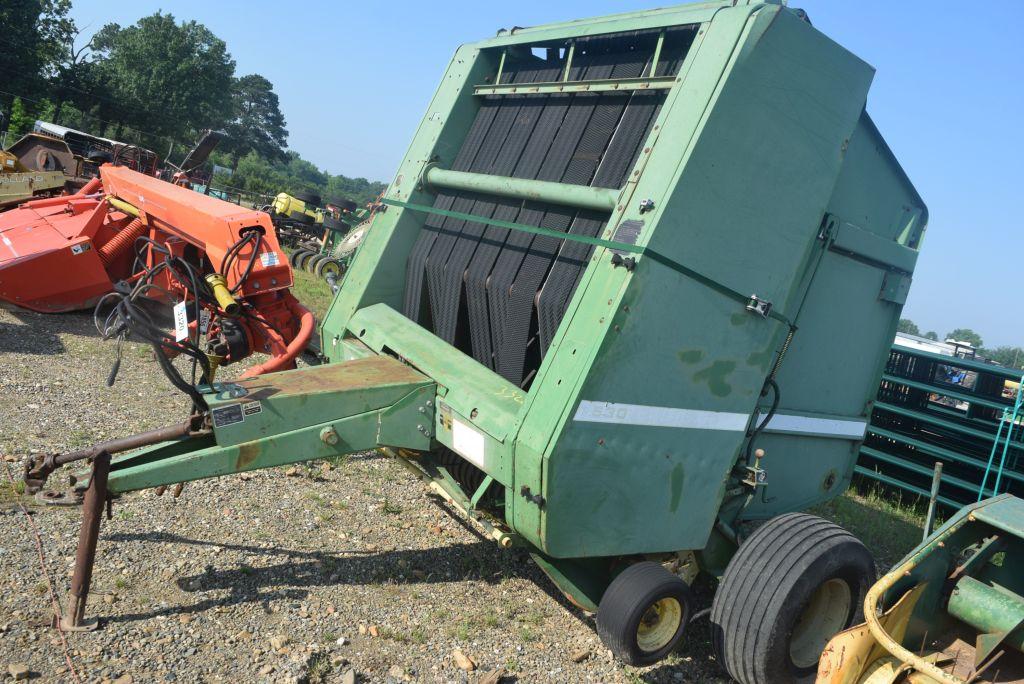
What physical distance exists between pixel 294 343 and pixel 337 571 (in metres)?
1.90

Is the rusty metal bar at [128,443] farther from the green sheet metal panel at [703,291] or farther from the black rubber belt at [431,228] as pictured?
the black rubber belt at [431,228]

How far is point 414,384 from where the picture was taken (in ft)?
11.8

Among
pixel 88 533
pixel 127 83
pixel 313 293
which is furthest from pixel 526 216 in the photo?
pixel 127 83

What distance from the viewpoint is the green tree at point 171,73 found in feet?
139

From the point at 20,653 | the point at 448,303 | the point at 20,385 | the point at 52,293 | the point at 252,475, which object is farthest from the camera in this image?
the point at 52,293

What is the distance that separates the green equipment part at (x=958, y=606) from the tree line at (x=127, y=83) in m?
20.8

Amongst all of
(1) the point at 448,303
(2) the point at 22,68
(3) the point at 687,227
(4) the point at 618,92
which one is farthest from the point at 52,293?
(2) the point at 22,68

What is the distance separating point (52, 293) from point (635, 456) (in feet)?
21.5

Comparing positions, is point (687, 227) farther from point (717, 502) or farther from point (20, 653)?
point (20, 653)

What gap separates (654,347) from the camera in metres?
3.20

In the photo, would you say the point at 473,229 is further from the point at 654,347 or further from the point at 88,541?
the point at 88,541

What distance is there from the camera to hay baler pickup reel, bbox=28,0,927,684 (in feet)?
10.4

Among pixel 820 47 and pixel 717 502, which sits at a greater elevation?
pixel 820 47

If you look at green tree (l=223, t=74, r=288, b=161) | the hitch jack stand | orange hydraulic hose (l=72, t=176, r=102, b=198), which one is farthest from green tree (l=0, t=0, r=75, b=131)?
green tree (l=223, t=74, r=288, b=161)
